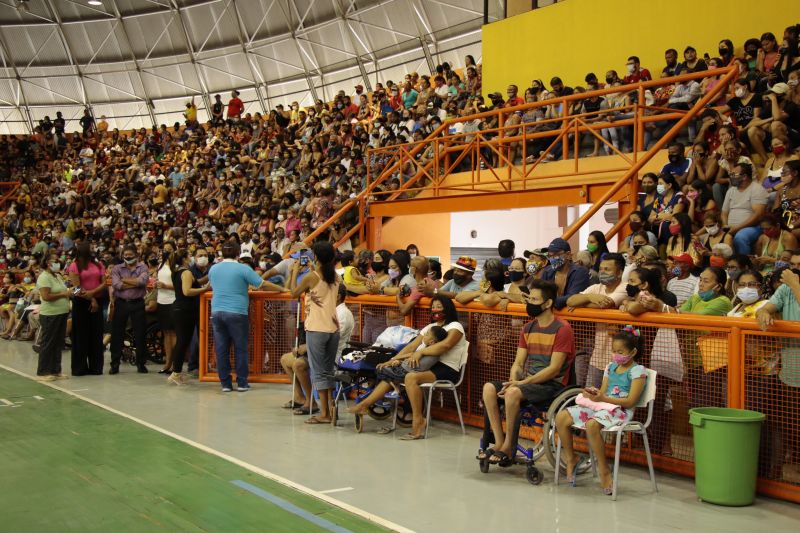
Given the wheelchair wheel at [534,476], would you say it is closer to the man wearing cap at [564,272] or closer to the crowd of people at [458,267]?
the crowd of people at [458,267]

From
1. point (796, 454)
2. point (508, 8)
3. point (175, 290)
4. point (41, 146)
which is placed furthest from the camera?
point (41, 146)

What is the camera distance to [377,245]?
642 inches

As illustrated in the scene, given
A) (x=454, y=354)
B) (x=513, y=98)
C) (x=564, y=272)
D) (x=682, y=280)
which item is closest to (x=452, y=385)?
(x=454, y=354)

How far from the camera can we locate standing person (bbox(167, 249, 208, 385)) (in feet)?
37.8

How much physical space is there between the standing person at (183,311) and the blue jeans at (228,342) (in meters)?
0.80

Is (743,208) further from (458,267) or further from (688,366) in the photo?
(688,366)

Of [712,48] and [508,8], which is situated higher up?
[508,8]

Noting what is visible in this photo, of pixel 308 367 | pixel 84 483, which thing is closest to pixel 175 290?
pixel 308 367

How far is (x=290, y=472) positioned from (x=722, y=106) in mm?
8571

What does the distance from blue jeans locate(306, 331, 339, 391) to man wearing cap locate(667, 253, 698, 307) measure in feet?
11.6

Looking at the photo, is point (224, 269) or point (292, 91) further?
point (292, 91)

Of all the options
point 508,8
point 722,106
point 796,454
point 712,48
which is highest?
point 508,8

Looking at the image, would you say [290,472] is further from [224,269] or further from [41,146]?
[41,146]

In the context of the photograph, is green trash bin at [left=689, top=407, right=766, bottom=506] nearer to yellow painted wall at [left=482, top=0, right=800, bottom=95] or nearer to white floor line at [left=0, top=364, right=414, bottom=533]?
white floor line at [left=0, top=364, right=414, bottom=533]
